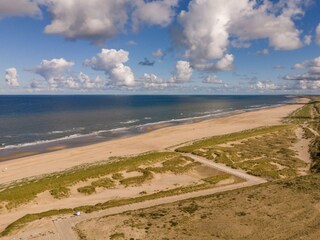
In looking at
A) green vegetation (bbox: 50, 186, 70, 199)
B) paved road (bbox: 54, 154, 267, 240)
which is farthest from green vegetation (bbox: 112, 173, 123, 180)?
paved road (bbox: 54, 154, 267, 240)

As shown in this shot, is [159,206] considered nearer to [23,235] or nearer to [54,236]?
[54,236]

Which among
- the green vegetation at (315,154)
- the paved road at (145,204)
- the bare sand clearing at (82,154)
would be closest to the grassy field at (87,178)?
the bare sand clearing at (82,154)

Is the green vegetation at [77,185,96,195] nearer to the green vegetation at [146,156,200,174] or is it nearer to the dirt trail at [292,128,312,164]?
the green vegetation at [146,156,200,174]

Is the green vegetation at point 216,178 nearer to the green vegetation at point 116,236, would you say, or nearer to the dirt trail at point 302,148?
the dirt trail at point 302,148

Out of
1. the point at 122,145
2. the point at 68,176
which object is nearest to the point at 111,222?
the point at 68,176

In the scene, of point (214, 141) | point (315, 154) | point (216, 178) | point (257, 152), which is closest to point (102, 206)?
point (216, 178)

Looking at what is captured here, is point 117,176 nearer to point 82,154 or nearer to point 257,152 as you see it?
point 82,154
